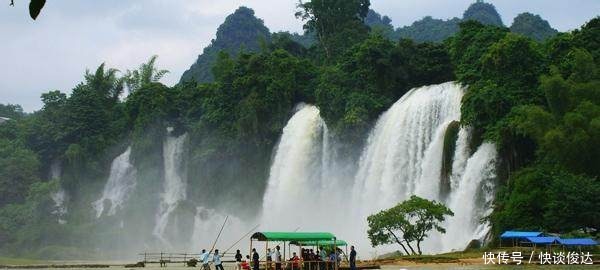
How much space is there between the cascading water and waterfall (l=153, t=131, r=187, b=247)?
1122 centimetres

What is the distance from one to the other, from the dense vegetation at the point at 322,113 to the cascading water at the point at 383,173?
1.47m

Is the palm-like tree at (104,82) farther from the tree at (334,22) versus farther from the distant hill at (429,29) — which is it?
the distant hill at (429,29)

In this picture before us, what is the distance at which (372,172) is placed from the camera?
150 feet

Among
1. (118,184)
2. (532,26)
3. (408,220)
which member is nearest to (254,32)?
(532,26)

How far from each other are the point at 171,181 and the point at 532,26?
47.6 metres

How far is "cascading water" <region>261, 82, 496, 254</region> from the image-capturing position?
39188 millimetres

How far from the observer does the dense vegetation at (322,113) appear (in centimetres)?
3472

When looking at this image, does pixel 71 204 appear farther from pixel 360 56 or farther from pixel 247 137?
pixel 360 56

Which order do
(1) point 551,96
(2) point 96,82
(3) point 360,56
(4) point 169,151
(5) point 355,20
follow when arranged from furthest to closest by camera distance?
(2) point 96,82 < (5) point 355,20 < (4) point 169,151 < (3) point 360,56 < (1) point 551,96

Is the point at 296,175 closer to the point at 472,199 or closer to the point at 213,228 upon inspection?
the point at 213,228

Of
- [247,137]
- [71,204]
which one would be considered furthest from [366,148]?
[71,204]

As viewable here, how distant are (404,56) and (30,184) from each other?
3416cm

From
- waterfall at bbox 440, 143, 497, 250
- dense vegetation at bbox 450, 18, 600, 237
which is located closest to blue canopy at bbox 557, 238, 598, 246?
dense vegetation at bbox 450, 18, 600, 237

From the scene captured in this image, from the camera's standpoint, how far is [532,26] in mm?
91062
